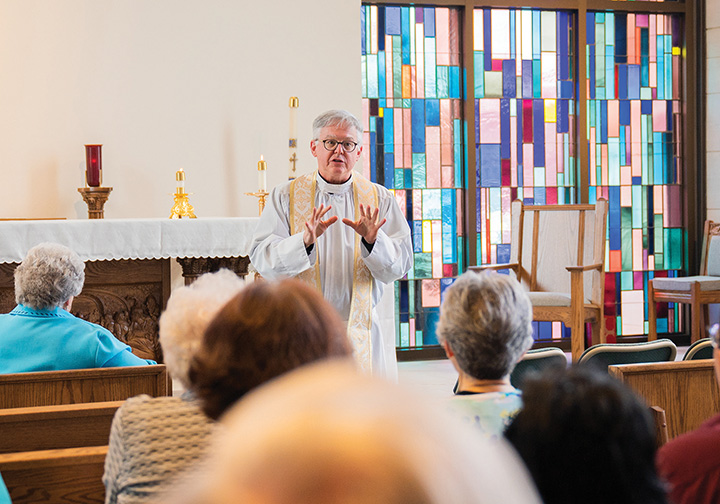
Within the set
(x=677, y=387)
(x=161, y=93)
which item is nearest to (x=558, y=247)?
(x=161, y=93)

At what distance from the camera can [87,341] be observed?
2807mm

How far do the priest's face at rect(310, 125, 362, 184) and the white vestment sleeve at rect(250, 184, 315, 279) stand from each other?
0.74 feet

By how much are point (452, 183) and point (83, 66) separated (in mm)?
2999

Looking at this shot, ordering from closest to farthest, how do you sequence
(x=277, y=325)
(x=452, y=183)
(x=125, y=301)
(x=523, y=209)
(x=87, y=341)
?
(x=277, y=325)
(x=87, y=341)
(x=125, y=301)
(x=523, y=209)
(x=452, y=183)

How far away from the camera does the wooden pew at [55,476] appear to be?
1954 millimetres

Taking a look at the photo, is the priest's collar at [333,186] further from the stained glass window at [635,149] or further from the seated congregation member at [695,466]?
the stained glass window at [635,149]

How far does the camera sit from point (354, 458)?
47cm

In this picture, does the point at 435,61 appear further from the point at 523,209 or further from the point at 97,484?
the point at 97,484

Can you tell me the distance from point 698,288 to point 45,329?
16.9 feet

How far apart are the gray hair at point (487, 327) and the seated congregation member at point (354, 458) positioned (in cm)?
119

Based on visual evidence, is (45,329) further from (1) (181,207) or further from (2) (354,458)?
(1) (181,207)

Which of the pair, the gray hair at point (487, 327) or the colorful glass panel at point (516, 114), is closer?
the gray hair at point (487, 327)

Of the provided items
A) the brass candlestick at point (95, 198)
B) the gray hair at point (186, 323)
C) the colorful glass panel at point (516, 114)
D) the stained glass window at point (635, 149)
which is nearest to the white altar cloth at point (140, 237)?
the brass candlestick at point (95, 198)

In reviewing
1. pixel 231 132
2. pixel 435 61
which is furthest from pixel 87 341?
pixel 435 61
